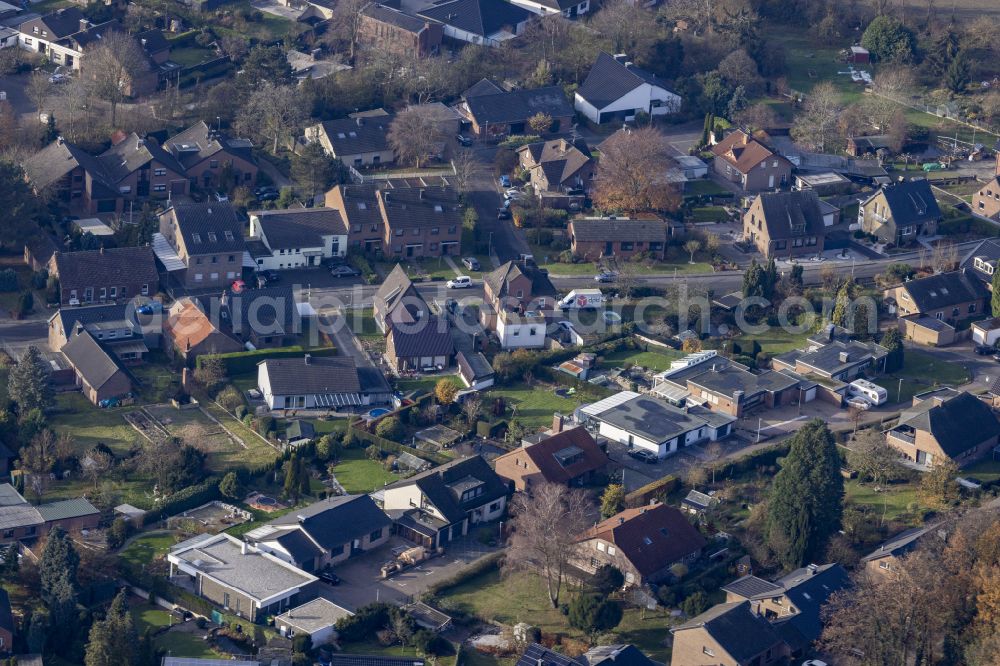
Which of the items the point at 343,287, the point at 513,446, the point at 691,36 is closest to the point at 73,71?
the point at 343,287

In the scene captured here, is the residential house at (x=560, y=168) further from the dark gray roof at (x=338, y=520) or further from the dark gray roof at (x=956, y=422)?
the dark gray roof at (x=338, y=520)

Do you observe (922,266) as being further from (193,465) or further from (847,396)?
(193,465)

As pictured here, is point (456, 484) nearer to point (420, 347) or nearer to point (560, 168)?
point (420, 347)

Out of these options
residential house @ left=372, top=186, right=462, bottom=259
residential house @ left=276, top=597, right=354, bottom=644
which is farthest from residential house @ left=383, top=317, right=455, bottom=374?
residential house @ left=276, top=597, right=354, bottom=644

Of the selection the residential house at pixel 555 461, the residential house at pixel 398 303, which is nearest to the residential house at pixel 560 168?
the residential house at pixel 398 303

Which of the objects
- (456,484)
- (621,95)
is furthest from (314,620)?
(621,95)

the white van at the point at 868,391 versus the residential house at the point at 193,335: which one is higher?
the residential house at the point at 193,335
